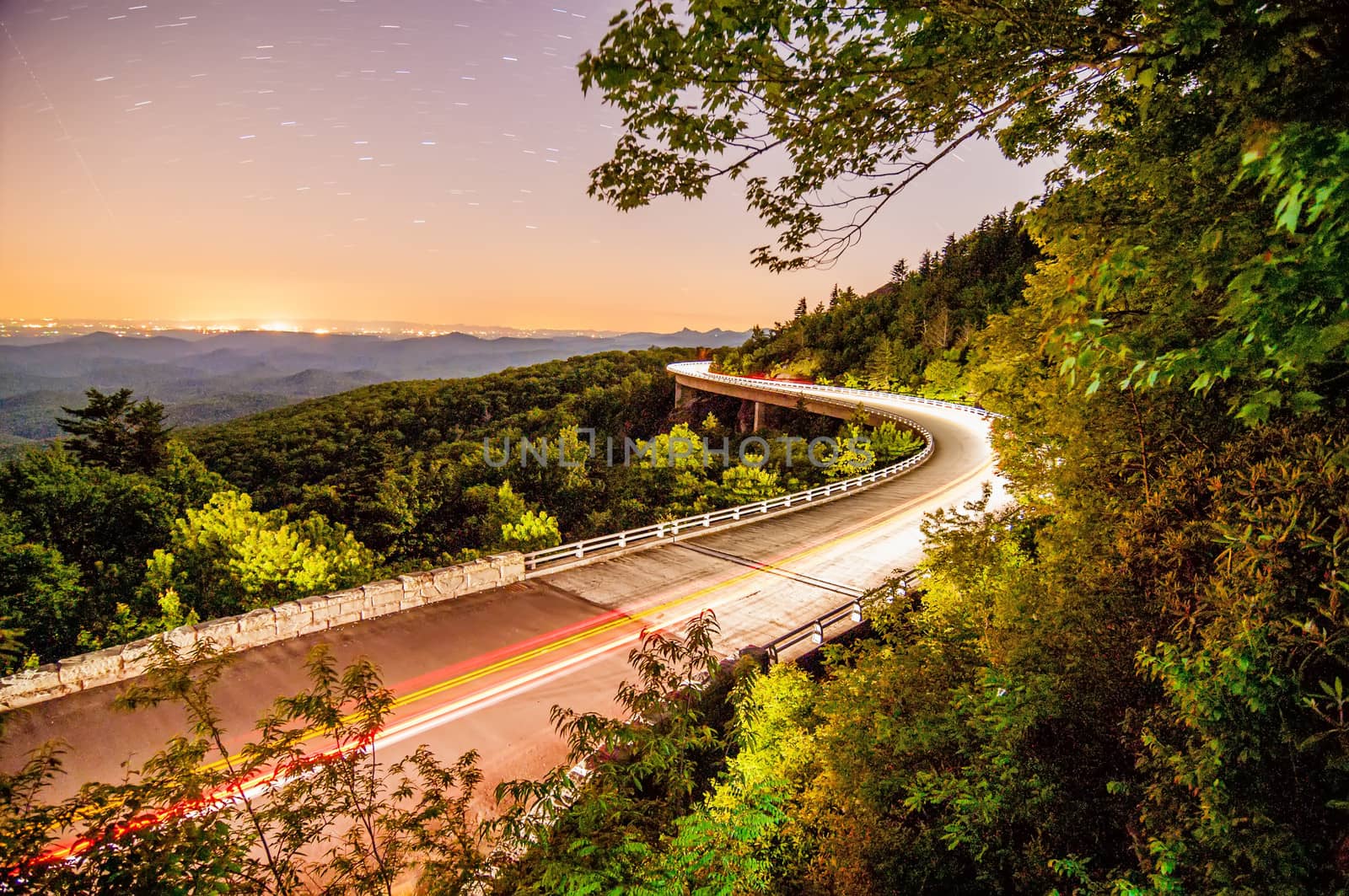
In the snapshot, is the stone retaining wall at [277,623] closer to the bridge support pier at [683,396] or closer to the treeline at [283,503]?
the treeline at [283,503]

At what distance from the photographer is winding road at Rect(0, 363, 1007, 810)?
8.01m

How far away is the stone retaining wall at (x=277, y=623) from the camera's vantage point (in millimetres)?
8266

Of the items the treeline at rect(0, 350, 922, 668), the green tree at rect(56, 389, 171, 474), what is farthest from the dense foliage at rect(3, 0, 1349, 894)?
the green tree at rect(56, 389, 171, 474)

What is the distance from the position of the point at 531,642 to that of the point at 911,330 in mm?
77824

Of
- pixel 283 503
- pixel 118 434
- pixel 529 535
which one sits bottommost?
pixel 283 503

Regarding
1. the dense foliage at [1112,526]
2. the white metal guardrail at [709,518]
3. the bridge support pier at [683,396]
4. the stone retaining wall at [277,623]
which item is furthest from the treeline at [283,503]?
the stone retaining wall at [277,623]

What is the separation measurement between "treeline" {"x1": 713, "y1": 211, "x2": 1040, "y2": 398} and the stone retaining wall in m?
54.4

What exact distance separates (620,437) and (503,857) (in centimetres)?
7746

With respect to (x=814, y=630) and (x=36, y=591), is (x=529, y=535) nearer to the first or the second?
(x=814, y=630)

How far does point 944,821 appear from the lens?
183 inches

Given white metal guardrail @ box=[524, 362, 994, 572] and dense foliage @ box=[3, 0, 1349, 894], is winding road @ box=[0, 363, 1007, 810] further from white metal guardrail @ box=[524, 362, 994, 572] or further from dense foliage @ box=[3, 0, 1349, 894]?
dense foliage @ box=[3, 0, 1349, 894]

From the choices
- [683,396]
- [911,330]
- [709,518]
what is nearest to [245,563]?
[709,518]

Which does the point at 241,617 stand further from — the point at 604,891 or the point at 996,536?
the point at 996,536

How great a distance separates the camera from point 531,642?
11.2 metres
